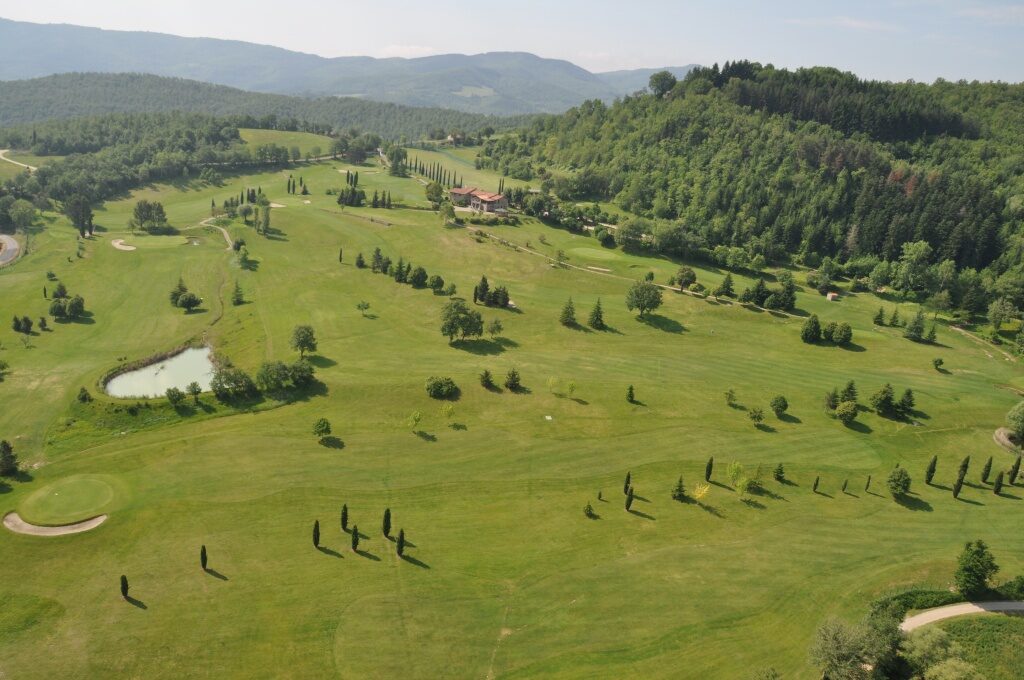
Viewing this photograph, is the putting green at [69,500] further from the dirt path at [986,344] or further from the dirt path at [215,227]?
the dirt path at [986,344]

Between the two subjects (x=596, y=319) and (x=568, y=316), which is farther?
(x=568, y=316)

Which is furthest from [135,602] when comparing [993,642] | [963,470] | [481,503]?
[963,470]

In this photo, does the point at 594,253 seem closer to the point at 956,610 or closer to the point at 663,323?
the point at 663,323

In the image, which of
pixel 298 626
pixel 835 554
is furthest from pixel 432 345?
pixel 835 554

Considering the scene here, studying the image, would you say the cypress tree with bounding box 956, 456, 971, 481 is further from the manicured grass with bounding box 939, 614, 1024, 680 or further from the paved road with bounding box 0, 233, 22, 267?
the paved road with bounding box 0, 233, 22, 267

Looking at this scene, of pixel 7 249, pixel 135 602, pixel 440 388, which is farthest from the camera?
pixel 7 249

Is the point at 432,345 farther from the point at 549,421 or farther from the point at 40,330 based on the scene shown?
the point at 40,330

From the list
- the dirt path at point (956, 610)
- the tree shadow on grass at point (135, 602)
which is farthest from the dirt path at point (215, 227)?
the dirt path at point (956, 610)
